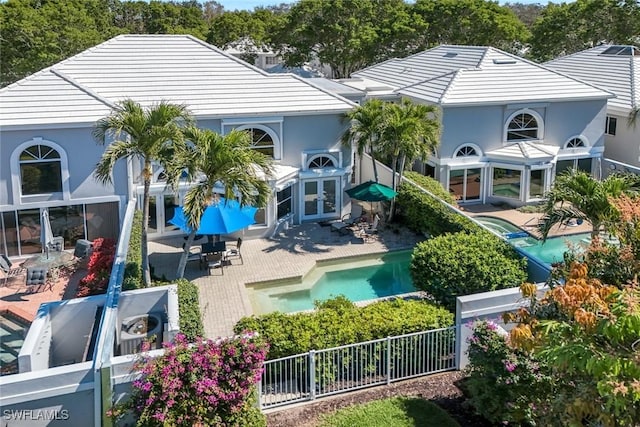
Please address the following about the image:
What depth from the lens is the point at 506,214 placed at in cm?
2884

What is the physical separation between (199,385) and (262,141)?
1655 centimetres

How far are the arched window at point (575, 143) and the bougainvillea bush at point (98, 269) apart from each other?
80.0 ft

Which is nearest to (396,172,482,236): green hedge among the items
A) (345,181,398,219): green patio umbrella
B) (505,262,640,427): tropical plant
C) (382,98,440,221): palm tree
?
(345,181,398,219): green patio umbrella

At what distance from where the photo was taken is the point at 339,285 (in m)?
21.8

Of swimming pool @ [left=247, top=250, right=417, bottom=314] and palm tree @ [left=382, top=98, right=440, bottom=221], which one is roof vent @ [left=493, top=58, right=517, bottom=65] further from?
swimming pool @ [left=247, top=250, right=417, bottom=314]

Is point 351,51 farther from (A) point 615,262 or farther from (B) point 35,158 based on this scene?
(A) point 615,262

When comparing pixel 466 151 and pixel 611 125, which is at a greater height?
pixel 611 125

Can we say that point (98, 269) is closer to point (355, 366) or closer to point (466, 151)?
point (355, 366)

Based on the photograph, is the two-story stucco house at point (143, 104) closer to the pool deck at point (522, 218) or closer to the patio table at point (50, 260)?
the patio table at point (50, 260)

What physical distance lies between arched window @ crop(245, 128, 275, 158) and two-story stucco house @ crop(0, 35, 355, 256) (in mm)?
48

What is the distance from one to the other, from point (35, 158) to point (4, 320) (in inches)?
270

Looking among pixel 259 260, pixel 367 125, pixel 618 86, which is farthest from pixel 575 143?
pixel 259 260

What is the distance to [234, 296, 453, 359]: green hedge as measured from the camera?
1386 cm

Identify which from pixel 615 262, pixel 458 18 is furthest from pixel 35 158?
pixel 458 18
